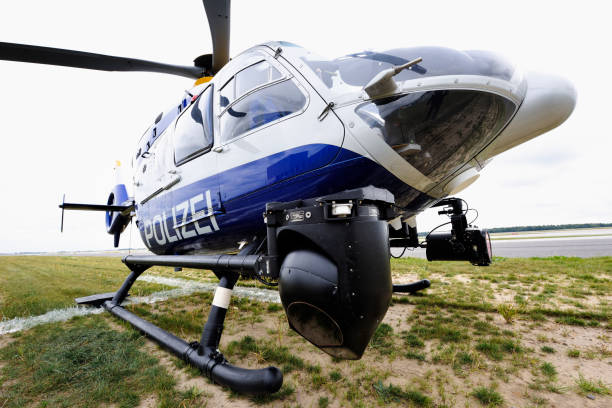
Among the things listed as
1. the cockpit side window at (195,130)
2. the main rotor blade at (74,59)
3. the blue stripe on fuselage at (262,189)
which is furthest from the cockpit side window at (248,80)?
the main rotor blade at (74,59)

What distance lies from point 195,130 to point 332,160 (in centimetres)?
194

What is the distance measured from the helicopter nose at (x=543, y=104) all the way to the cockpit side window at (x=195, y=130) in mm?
2641

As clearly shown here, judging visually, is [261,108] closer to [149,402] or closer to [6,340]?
[149,402]

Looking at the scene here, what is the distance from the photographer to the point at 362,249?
4.58 ft

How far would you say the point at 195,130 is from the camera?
304 cm

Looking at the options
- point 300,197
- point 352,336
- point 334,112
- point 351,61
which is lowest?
point 352,336

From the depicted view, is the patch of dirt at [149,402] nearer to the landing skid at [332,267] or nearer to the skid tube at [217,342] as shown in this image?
the skid tube at [217,342]

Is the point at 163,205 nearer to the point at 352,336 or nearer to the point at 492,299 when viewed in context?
the point at 352,336

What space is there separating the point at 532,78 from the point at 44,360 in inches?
192

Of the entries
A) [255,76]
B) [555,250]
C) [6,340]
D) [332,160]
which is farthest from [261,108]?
[555,250]

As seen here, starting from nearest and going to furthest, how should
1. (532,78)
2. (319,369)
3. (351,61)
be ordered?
(532,78) → (351,61) → (319,369)

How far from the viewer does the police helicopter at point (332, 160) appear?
1462mm

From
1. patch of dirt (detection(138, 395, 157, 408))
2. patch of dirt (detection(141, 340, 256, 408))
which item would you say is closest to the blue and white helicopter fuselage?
patch of dirt (detection(141, 340, 256, 408))

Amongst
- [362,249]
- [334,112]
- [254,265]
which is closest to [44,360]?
[254,265]
